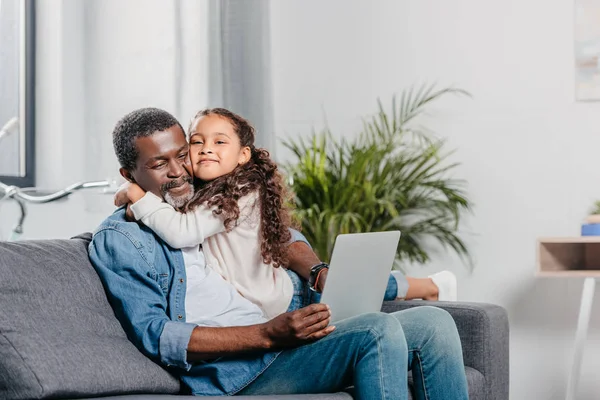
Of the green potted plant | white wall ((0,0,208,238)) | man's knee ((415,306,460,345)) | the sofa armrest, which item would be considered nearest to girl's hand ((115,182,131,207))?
man's knee ((415,306,460,345))

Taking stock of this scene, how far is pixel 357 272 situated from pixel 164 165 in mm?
482

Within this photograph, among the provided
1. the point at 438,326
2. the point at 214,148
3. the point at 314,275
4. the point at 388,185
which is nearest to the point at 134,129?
the point at 214,148

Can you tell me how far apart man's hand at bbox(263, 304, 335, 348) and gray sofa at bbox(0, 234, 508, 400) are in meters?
0.11

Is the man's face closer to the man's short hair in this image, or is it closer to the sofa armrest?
the man's short hair

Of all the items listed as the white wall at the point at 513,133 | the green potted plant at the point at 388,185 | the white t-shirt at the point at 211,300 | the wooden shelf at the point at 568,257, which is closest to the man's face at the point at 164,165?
the white t-shirt at the point at 211,300

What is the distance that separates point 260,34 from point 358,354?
2.51 meters

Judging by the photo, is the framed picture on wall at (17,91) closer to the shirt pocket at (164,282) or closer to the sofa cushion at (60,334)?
the sofa cushion at (60,334)

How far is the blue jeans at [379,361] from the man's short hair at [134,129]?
548mm

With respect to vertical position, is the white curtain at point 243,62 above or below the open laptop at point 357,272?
above

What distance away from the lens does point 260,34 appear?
3908 millimetres

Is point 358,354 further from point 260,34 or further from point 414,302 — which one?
point 260,34

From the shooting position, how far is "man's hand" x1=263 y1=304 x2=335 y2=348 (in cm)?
165

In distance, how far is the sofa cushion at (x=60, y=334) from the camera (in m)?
1.46

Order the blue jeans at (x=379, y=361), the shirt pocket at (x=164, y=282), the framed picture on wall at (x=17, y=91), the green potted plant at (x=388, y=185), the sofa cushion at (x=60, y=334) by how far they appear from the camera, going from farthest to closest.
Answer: the green potted plant at (x=388, y=185) → the framed picture on wall at (x=17, y=91) → the shirt pocket at (x=164, y=282) → the blue jeans at (x=379, y=361) → the sofa cushion at (x=60, y=334)
